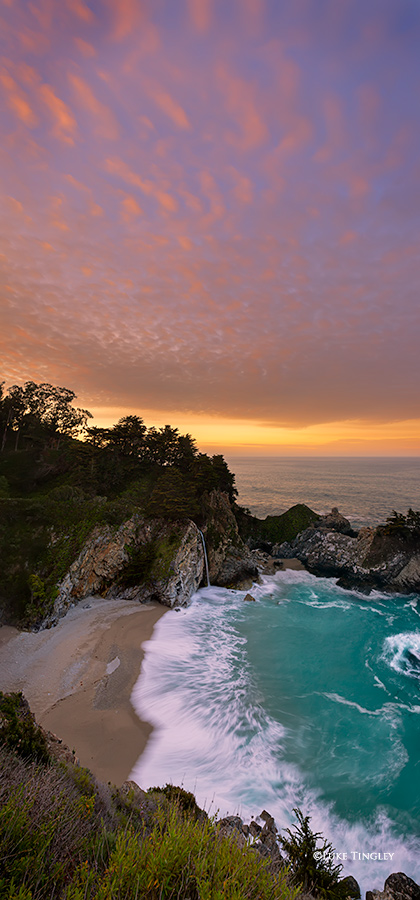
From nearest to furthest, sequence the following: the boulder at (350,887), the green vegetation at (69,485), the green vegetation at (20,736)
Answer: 1. the boulder at (350,887)
2. the green vegetation at (20,736)
3. the green vegetation at (69,485)

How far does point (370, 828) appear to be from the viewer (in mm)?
10141

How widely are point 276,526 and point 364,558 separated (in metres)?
11.8

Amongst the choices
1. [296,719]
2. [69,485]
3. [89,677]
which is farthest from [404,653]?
[69,485]

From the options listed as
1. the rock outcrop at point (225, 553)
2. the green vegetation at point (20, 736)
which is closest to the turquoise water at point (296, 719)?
the rock outcrop at point (225, 553)

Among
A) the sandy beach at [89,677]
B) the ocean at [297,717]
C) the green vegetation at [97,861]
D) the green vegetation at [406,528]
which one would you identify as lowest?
the ocean at [297,717]

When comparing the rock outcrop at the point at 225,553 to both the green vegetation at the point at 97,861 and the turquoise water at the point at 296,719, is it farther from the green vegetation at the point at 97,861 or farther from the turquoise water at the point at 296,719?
the green vegetation at the point at 97,861

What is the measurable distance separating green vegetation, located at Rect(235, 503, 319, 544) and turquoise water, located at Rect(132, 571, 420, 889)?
608 inches

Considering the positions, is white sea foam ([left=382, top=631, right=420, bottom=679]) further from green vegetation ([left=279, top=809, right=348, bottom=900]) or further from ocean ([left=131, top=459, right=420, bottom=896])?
green vegetation ([left=279, top=809, right=348, bottom=900])

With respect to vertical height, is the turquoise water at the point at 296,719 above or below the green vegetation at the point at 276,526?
below

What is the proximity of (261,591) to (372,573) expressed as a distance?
12370mm

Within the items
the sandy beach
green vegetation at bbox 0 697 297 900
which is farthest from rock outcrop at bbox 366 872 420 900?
the sandy beach

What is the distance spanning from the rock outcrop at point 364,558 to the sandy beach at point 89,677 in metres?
21.7

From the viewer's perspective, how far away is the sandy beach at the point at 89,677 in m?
11.7

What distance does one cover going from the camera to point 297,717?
14609mm
